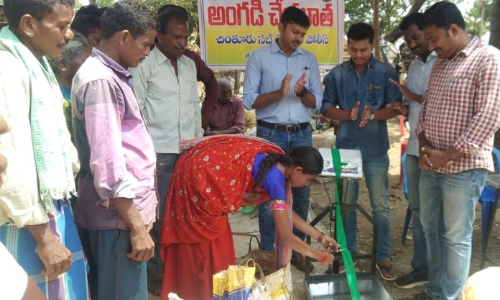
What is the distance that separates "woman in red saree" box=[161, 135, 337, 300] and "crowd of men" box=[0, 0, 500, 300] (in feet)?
1.16

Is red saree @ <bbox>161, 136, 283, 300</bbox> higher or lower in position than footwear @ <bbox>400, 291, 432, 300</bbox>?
higher

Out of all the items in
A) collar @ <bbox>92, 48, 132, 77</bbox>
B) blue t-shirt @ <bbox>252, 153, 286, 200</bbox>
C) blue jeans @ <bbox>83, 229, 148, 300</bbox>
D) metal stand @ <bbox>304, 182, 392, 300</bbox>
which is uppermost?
collar @ <bbox>92, 48, 132, 77</bbox>

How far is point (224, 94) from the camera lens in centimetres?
571

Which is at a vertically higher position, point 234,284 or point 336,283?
point 234,284

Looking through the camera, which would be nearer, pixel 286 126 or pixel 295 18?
pixel 295 18

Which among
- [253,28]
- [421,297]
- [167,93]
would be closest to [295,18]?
[167,93]

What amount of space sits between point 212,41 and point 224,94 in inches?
50.5

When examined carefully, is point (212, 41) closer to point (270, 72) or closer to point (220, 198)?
point (270, 72)

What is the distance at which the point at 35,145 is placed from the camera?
148 cm

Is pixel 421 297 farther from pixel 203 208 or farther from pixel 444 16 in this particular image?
pixel 444 16

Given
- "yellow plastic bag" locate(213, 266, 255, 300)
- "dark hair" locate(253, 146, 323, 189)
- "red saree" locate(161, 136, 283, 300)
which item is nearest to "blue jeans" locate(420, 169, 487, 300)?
"dark hair" locate(253, 146, 323, 189)

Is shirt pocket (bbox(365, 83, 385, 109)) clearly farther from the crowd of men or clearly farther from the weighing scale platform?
the weighing scale platform

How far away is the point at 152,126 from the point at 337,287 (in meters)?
1.69

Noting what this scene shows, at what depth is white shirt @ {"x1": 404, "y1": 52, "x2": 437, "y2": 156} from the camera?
10.4ft
